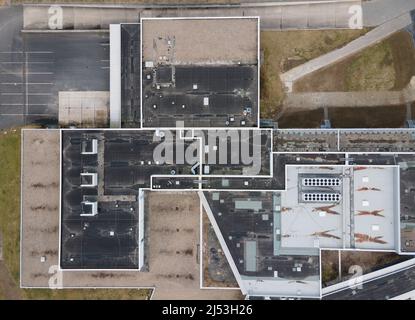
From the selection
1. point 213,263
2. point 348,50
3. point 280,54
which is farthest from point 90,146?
point 348,50

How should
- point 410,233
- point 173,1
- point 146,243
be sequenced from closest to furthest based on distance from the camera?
point 410,233, point 146,243, point 173,1

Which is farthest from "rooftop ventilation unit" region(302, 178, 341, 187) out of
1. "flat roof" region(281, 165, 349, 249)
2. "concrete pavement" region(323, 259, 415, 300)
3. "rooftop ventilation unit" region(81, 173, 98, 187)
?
"rooftop ventilation unit" region(81, 173, 98, 187)

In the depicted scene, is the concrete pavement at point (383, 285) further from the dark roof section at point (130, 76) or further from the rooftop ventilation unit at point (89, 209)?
the dark roof section at point (130, 76)

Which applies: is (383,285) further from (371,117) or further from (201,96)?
(201,96)

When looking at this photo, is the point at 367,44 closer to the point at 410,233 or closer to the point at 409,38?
the point at 409,38

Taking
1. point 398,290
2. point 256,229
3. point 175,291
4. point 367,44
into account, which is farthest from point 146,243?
point 367,44

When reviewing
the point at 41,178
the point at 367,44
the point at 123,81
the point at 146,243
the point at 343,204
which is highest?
the point at 367,44
